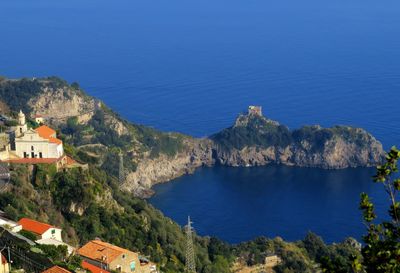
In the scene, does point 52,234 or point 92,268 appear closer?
point 92,268

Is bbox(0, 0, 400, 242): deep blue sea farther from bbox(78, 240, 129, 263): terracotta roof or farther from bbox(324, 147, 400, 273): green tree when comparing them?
bbox(324, 147, 400, 273): green tree

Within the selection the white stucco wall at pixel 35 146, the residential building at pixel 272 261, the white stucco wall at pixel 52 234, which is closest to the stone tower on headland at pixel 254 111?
the residential building at pixel 272 261

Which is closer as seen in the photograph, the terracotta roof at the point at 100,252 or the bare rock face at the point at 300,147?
the terracotta roof at the point at 100,252

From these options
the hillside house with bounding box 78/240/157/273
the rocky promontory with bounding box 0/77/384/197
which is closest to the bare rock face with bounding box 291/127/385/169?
the rocky promontory with bounding box 0/77/384/197

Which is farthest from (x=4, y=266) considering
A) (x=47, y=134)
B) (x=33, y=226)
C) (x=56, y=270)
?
(x=47, y=134)

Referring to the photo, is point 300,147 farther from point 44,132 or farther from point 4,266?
point 4,266

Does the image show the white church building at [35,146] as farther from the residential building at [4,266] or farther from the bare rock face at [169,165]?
the bare rock face at [169,165]

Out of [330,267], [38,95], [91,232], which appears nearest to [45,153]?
[91,232]

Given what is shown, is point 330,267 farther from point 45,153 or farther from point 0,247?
point 45,153
